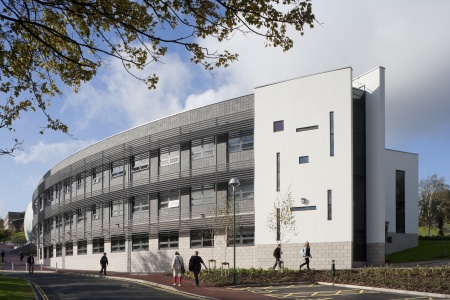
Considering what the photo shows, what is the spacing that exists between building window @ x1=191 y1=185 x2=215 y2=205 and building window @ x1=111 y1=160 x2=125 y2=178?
9.39 m

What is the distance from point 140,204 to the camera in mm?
45250

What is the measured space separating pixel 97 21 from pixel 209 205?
29270 millimetres

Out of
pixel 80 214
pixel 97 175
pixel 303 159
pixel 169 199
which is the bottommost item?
pixel 80 214

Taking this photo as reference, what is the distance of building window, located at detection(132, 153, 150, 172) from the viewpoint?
147ft

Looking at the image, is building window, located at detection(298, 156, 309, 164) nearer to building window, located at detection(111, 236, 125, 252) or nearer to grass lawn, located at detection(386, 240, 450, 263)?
grass lawn, located at detection(386, 240, 450, 263)

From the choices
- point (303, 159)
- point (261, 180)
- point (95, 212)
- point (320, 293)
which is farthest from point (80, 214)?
point (320, 293)

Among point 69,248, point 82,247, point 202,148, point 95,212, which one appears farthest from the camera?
point 69,248

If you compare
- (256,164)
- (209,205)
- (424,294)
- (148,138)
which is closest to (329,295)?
(424,294)

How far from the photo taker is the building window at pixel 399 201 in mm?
44406

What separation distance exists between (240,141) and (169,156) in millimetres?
7670

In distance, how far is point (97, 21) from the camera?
973 centimetres

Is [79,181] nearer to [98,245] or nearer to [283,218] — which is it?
[98,245]

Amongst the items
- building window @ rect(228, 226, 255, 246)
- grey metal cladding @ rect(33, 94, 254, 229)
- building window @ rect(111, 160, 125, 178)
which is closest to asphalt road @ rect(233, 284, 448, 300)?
building window @ rect(228, 226, 255, 246)

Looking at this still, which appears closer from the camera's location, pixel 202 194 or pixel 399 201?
pixel 202 194
